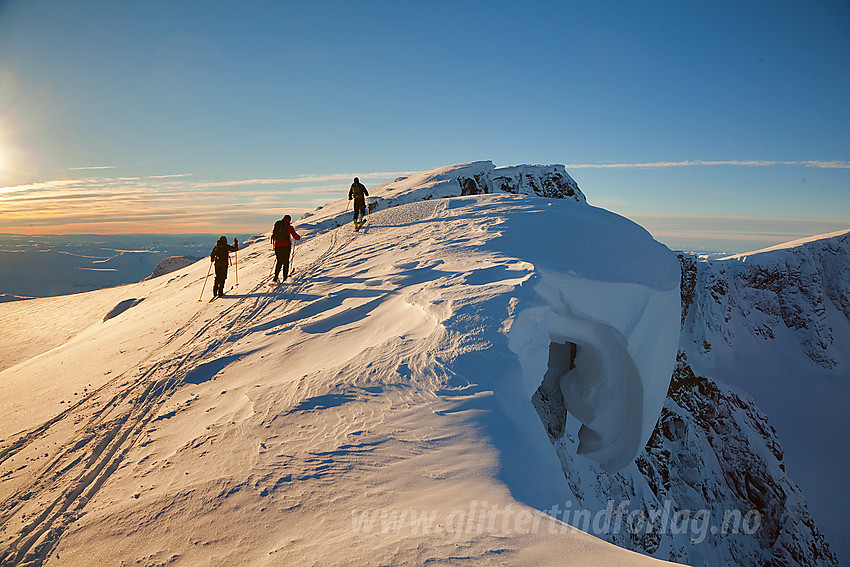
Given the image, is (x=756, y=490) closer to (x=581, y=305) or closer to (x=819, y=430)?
(x=819, y=430)

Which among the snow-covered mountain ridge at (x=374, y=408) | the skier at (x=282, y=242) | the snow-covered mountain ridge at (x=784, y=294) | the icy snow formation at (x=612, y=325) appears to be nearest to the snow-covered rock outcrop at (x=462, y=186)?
the snow-covered mountain ridge at (x=374, y=408)

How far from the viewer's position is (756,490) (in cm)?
2366

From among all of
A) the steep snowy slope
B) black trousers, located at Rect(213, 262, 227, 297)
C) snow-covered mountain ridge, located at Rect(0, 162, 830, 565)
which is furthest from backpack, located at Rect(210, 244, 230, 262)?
the steep snowy slope

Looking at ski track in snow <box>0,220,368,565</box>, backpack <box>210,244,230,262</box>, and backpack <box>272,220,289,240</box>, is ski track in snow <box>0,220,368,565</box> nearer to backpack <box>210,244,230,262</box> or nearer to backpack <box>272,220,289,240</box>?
backpack <box>272,220,289,240</box>

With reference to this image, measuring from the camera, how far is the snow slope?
2.95 meters

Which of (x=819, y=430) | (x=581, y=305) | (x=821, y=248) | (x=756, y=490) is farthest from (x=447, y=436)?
(x=821, y=248)

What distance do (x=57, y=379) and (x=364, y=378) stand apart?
725 cm

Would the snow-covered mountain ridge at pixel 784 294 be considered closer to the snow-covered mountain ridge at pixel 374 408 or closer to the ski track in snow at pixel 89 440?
the snow-covered mountain ridge at pixel 374 408

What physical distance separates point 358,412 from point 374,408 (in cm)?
18

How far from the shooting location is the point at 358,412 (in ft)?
14.0

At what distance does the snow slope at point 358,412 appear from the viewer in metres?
2.95

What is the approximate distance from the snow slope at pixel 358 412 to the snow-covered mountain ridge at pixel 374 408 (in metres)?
0.03

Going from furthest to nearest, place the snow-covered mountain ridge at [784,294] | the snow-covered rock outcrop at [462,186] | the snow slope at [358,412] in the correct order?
1. the snow-covered mountain ridge at [784,294]
2. the snow-covered rock outcrop at [462,186]
3. the snow slope at [358,412]

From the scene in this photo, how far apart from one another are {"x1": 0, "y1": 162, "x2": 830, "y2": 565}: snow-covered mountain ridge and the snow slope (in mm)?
26
